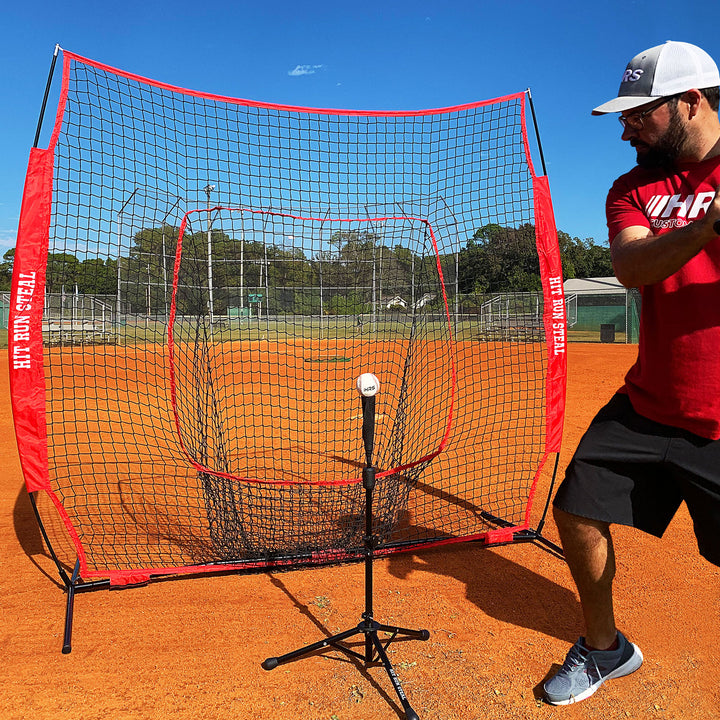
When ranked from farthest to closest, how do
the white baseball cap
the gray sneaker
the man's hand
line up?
the gray sneaker < the white baseball cap < the man's hand

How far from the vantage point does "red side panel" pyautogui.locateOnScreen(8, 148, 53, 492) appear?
2953 millimetres

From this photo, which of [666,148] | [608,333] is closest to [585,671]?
[666,148]

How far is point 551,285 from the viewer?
3885 millimetres

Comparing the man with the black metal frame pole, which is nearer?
the man

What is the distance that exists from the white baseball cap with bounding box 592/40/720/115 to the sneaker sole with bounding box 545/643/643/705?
2.31 metres

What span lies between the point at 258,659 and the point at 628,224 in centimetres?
249

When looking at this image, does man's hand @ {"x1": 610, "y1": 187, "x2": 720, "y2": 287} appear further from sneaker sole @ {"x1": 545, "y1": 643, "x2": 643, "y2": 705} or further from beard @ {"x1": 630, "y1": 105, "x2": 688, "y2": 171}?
sneaker sole @ {"x1": 545, "y1": 643, "x2": 643, "y2": 705}

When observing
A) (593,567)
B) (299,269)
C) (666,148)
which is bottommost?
(593,567)

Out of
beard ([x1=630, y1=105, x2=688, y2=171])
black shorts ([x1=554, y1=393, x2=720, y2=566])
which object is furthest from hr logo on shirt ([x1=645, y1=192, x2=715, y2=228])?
black shorts ([x1=554, y1=393, x2=720, y2=566])

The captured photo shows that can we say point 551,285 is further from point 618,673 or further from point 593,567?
point 618,673

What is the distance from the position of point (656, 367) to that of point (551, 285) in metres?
1.59

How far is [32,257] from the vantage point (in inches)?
117

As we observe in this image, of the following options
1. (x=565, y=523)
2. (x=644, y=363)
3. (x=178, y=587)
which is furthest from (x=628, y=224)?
(x=178, y=587)

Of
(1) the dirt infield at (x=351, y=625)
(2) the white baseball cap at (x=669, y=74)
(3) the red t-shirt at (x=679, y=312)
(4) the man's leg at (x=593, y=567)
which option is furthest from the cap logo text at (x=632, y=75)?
(1) the dirt infield at (x=351, y=625)
